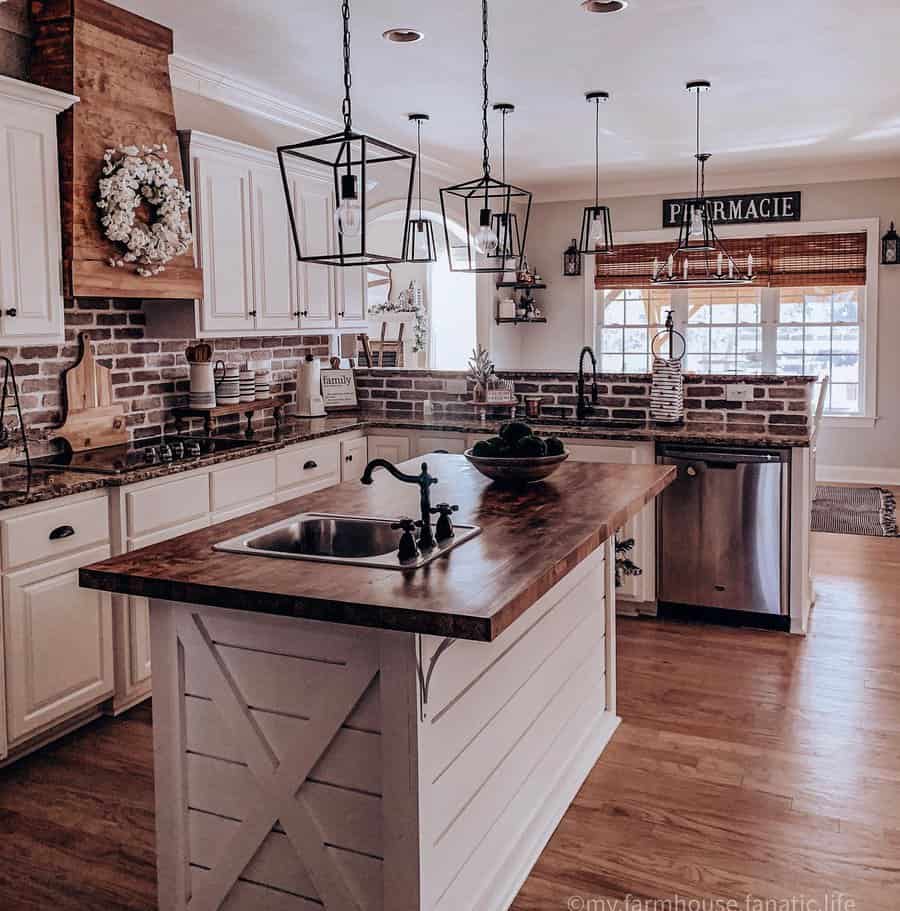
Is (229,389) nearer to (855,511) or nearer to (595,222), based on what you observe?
(595,222)

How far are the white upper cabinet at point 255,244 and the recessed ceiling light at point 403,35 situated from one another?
831 millimetres

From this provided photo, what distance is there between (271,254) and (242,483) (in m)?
1.32

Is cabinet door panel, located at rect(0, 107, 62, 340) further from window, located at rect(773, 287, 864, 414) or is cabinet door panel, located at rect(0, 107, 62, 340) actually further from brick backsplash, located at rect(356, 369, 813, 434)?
window, located at rect(773, 287, 864, 414)

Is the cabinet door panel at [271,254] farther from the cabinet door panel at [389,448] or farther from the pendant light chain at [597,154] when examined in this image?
the pendant light chain at [597,154]

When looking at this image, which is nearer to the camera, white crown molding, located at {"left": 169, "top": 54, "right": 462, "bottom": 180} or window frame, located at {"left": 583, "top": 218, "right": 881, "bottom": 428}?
white crown molding, located at {"left": 169, "top": 54, "right": 462, "bottom": 180}

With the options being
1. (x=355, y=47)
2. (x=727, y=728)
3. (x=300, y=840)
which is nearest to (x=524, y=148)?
(x=355, y=47)

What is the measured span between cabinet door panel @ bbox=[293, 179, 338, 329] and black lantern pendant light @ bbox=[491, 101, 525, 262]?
92 cm

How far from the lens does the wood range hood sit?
355 centimetres

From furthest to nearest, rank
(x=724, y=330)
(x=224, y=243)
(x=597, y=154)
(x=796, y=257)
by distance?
(x=724, y=330)
(x=796, y=257)
(x=597, y=154)
(x=224, y=243)

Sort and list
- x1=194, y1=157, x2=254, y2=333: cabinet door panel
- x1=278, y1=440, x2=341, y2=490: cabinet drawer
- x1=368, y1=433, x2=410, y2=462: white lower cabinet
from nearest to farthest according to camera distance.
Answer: x1=194, y1=157, x2=254, y2=333: cabinet door panel < x1=278, y1=440, x2=341, y2=490: cabinet drawer < x1=368, y1=433, x2=410, y2=462: white lower cabinet

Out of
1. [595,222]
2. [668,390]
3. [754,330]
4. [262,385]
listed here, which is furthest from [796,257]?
[262,385]

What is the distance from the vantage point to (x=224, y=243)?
445cm

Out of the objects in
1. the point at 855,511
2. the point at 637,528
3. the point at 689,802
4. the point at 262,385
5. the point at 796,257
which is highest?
the point at 796,257

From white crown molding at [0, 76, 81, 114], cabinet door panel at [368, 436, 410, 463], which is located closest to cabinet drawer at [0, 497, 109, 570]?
white crown molding at [0, 76, 81, 114]
